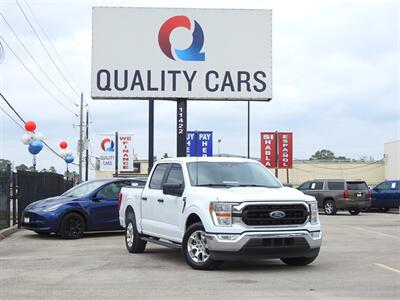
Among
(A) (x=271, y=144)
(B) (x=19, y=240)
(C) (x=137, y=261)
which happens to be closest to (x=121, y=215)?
(C) (x=137, y=261)

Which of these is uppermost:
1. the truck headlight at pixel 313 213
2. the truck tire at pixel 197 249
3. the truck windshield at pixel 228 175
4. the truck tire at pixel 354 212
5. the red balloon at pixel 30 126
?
the red balloon at pixel 30 126

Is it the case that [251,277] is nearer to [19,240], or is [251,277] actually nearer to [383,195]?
[19,240]

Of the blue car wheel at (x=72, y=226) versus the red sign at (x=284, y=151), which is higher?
the red sign at (x=284, y=151)

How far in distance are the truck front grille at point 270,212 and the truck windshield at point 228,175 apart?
3.35 ft

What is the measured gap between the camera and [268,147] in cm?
4197

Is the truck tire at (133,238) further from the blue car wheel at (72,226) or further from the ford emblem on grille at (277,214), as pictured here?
the ford emblem on grille at (277,214)

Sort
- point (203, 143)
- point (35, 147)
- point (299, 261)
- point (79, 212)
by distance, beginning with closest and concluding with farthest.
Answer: point (299, 261), point (79, 212), point (35, 147), point (203, 143)

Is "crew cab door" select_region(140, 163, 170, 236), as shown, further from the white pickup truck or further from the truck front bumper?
the truck front bumper

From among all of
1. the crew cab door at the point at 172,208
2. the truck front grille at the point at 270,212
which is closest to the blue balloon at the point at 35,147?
the crew cab door at the point at 172,208

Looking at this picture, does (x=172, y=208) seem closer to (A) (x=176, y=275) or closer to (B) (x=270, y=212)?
(A) (x=176, y=275)

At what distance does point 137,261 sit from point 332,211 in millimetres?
19760

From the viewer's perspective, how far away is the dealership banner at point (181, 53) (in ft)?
73.0

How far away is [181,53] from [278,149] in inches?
819

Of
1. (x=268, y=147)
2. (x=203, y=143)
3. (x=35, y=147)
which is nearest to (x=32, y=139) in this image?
(x=35, y=147)
